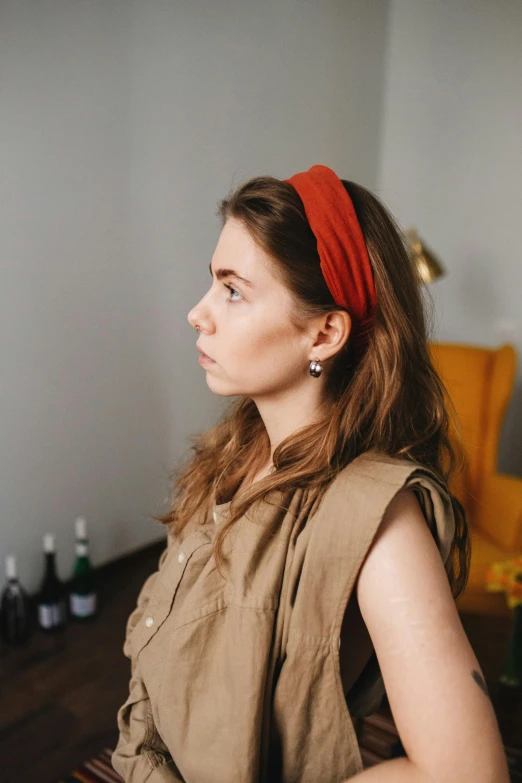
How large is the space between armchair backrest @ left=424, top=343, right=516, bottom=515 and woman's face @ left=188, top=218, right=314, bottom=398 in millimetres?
1794

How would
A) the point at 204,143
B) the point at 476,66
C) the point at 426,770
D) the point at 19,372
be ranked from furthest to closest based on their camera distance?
the point at 476,66, the point at 204,143, the point at 19,372, the point at 426,770

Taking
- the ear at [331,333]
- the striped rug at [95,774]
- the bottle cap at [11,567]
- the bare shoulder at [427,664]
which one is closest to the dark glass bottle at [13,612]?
the bottle cap at [11,567]

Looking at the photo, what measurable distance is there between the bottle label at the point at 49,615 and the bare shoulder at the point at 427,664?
1.97 m

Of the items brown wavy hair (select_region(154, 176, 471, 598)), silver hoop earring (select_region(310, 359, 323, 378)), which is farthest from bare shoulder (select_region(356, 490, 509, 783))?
silver hoop earring (select_region(310, 359, 323, 378))

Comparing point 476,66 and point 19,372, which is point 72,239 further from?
point 476,66

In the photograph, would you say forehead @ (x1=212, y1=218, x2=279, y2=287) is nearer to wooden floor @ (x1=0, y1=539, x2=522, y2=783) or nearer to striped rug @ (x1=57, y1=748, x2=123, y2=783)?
striped rug @ (x1=57, y1=748, x2=123, y2=783)

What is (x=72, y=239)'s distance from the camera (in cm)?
240

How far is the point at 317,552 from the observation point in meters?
0.81

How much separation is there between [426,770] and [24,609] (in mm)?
2001

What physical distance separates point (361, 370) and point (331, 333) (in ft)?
0.23

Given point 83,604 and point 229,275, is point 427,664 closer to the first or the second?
point 229,275

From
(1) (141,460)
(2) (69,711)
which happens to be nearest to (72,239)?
(1) (141,460)

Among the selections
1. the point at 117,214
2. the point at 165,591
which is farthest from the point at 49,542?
the point at 165,591

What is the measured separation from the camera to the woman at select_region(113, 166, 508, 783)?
0.72 meters
